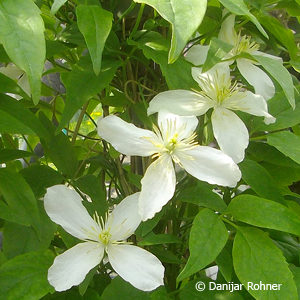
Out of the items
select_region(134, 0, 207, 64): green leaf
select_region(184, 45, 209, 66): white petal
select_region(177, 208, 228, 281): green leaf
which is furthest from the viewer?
select_region(184, 45, 209, 66): white petal

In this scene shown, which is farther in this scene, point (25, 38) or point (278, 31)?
point (278, 31)

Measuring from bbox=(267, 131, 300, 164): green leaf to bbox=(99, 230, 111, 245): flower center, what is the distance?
0.19m

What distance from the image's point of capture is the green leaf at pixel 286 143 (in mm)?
509

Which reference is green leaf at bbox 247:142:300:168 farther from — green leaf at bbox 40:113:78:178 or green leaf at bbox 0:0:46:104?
green leaf at bbox 0:0:46:104

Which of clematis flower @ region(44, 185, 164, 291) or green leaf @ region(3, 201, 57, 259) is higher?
clematis flower @ region(44, 185, 164, 291)

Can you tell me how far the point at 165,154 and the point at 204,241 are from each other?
0.10 meters

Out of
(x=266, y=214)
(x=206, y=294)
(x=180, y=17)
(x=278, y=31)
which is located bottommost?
(x=206, y=294)

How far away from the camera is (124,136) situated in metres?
0.48

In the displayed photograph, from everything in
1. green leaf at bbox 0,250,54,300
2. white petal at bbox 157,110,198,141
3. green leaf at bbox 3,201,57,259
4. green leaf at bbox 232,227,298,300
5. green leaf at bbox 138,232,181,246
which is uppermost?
white petal at bbox 157,110,198,141

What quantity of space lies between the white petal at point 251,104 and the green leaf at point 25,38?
225 mm

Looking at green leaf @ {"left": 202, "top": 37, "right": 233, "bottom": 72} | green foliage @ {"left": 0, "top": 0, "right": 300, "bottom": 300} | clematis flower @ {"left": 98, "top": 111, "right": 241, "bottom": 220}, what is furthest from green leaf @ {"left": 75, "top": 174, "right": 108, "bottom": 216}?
green leaf @ {"left": 202, "top": 37, "right": 233, "bottom": 72}

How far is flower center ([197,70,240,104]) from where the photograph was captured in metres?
0.51

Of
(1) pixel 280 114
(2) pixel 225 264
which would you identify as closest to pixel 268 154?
(1) pixel 280 114

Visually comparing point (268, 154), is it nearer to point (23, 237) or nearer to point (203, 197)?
point (203, 197)
